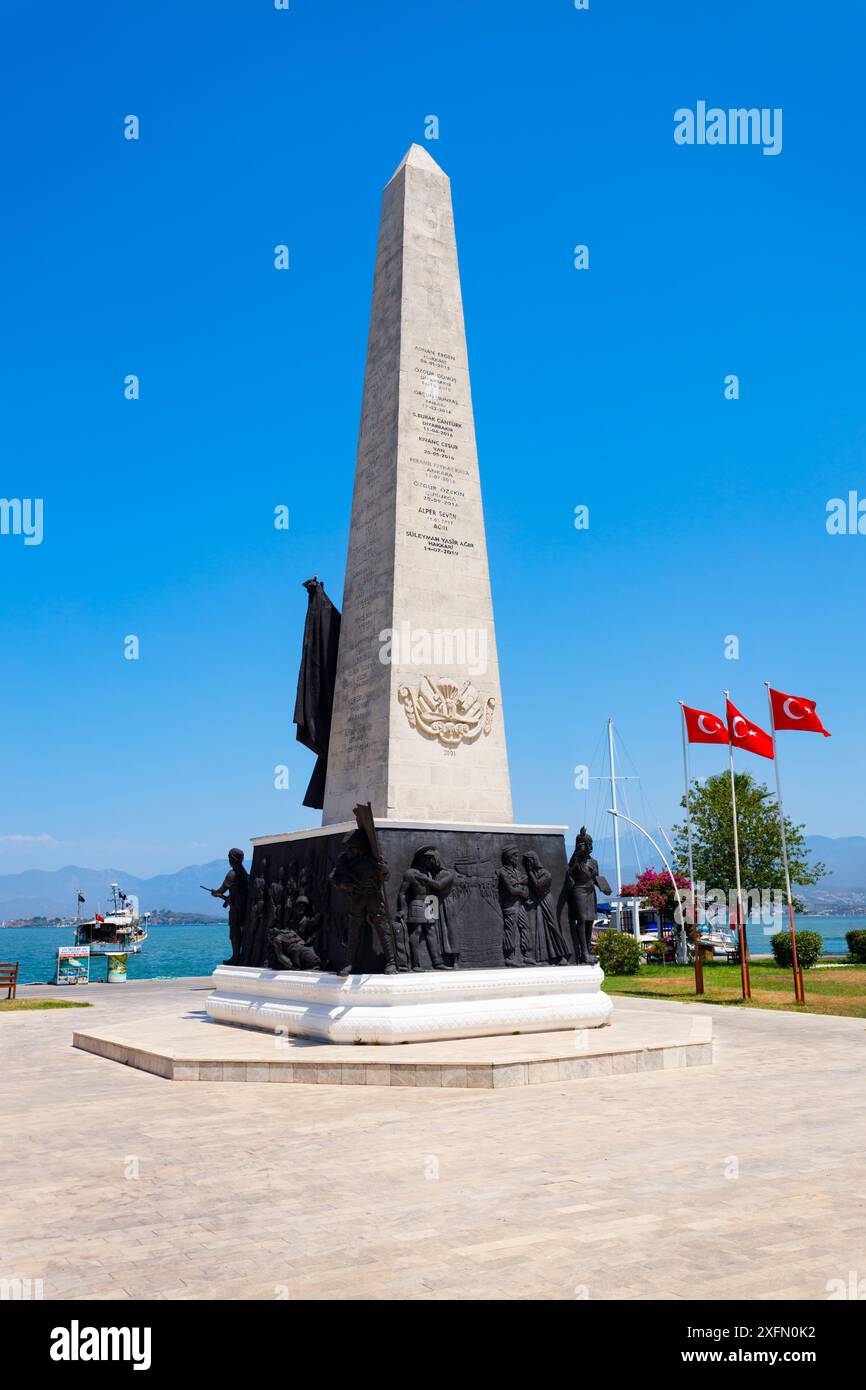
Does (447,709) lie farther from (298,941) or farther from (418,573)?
(298,941)

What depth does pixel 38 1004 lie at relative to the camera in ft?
76.7

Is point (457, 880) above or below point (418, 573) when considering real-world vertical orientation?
below

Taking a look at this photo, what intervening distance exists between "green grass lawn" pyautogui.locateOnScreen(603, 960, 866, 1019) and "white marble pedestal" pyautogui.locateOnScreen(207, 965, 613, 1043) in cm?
680

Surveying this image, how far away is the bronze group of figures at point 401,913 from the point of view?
1305cm

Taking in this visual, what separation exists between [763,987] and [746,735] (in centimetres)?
613

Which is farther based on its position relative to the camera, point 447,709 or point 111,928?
point 111,928

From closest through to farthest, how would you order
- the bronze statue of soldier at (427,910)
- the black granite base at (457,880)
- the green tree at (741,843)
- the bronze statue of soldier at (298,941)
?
the bronze statue of soldier at (427,910), the black granite base at (457,880), the bronze statue of soldier at (298,941), the green tree at (741,843)

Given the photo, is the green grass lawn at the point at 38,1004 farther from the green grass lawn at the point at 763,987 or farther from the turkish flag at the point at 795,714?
the turkish flag at the point at 795,714

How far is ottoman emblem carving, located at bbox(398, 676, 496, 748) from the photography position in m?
14.8

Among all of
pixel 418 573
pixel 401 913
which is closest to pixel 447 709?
pixel 418 573

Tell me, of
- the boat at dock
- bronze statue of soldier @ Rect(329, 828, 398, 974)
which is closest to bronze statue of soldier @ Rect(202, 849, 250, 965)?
bronze statue of soldier @ Rect(329, 828, 398, 974)

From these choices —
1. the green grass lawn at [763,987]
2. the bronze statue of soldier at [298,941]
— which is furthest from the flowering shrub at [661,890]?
the bronze statue of soldier at [298,941]

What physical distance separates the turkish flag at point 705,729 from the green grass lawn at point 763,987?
543 cm

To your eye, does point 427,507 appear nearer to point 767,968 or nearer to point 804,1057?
point 804,1057
